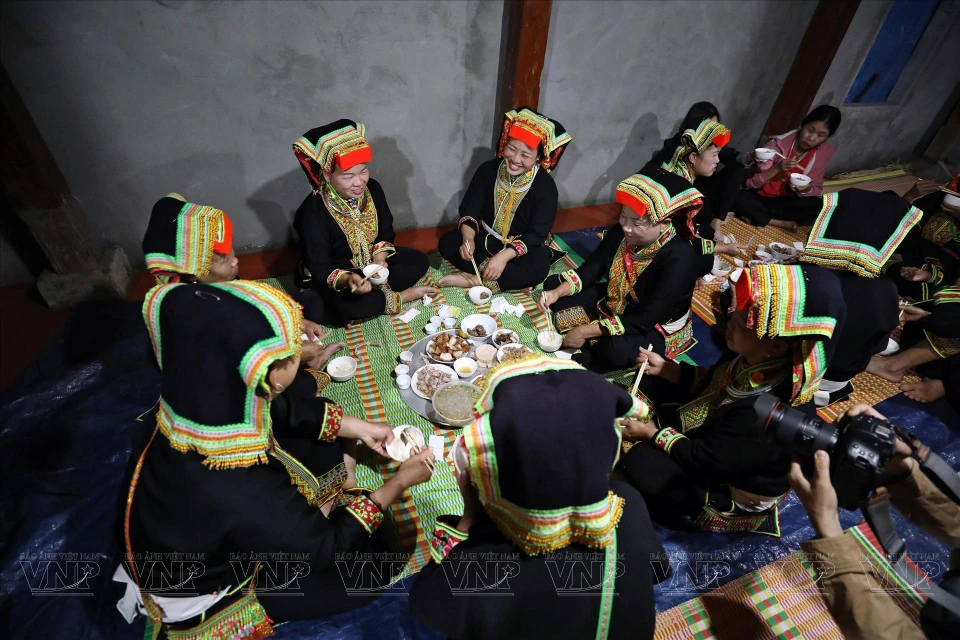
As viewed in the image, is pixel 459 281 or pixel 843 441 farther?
pixel 459 281

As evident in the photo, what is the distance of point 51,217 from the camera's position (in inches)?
156

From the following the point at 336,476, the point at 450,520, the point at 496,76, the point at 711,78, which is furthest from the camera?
the point at 711,78

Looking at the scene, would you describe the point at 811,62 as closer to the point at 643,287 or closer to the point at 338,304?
the point at 643,287

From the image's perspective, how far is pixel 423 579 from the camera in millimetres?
1728

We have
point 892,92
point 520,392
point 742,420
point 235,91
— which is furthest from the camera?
point 892,92

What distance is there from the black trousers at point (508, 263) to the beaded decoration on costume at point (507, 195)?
5.9 inches

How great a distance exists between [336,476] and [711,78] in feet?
22.1

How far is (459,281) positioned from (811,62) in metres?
5.94

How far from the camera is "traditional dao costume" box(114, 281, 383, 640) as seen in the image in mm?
1630

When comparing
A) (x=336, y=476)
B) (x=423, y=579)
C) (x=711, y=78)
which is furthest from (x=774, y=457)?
(x=711, y=78)

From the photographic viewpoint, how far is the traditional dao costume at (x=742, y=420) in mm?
2000

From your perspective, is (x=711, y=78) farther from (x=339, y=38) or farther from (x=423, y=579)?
(x=423, y=579)

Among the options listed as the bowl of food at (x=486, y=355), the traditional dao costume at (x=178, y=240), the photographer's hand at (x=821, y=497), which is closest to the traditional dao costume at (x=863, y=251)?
the photographer's hand at (x=821, y=497)

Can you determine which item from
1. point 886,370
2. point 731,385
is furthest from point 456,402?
point 886,370
